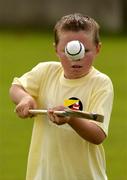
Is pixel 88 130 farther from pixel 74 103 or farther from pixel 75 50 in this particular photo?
pixel 75 50

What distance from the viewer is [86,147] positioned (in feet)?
17.2

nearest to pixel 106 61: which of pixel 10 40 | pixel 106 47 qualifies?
pixel 106 47

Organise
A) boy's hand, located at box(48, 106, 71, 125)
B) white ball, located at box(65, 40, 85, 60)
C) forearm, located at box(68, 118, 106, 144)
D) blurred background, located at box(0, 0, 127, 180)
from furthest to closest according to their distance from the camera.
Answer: blurred background, located at box(0, 0, 127, 180)
white ball, located at box(65, 40, 85, 60)
forearm, located at box(68, 118, 106, 144)
boy's hand, located at box(48, 106, 71, 125)

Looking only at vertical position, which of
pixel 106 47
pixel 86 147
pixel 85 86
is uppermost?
pixel 85 86

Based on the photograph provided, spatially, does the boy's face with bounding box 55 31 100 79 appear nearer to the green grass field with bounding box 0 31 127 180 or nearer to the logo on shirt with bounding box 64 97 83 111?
the logo on shirt with bounding box 64 97 83 111

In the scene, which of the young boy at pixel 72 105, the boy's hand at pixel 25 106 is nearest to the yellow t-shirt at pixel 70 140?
the young boy at pixel 72 105

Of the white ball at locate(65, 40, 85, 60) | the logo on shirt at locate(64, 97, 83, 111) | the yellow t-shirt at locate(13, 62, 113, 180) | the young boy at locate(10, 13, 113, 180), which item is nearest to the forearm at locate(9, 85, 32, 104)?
the young boy at locate(10, 13, 113, 180)

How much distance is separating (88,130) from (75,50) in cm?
48

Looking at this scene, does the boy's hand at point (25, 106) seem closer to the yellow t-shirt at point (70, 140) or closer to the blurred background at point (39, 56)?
the yellow t-shirt at point (70, 140)

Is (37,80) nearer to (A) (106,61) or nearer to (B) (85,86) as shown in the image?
(B) (85,86)

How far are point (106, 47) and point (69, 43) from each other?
19.3m

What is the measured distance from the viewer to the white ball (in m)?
5.09

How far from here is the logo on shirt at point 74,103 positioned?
516cm

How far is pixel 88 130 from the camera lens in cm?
505
